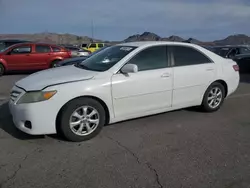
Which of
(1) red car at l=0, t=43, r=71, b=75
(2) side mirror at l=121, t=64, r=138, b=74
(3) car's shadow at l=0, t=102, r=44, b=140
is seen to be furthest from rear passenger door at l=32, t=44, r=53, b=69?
(2) side mirror at l=121, t=64, r=138, b=74

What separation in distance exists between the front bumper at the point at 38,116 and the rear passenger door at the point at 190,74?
2224 millimetres

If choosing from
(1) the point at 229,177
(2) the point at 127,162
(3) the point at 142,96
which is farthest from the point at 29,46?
(1) the point at 229,177

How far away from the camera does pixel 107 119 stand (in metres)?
4.37

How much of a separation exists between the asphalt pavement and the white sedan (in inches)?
11.4

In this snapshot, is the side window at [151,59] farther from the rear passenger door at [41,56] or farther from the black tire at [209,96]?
the rear passenger door at [41,56]

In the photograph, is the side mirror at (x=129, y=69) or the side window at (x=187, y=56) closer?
the side mirror at (x=129, y=69)

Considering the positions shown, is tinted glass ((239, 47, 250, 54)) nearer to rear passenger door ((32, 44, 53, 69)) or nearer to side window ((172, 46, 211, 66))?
side window ((172, 46, 211, 66))

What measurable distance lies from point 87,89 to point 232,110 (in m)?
3.44

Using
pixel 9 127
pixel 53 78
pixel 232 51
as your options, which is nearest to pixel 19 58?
pixel 9 127

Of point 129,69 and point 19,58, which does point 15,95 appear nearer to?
point 129,69

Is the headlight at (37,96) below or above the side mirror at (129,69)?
below

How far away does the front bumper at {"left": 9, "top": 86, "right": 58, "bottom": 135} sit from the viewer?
3812 mm

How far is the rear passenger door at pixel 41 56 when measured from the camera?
42.2ft

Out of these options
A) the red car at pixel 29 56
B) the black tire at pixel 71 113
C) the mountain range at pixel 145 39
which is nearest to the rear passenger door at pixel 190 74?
the black tire at pixel 71 113
